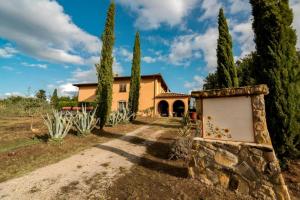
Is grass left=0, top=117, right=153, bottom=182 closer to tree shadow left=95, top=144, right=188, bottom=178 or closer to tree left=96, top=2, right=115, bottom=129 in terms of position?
tree shadow left=95, top=144, right=188, bottom=178

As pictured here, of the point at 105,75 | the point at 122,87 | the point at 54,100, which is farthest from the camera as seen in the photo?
the point at 54,100

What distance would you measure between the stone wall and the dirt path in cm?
198

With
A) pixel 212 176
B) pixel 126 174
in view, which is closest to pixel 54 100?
pixel 126 174

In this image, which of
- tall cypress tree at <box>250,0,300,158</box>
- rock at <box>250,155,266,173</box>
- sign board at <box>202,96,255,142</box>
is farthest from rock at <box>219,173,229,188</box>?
tall cypress tree at <box>250,0,300,158</box>

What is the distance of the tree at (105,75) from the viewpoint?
434 inches

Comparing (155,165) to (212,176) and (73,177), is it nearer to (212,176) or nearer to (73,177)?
(212,176)

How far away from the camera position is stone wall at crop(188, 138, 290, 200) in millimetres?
2992

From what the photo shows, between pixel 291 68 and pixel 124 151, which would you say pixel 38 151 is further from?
pixel 291 68

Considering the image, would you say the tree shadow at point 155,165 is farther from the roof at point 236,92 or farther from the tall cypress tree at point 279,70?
the tall cypress tree at point 279,70

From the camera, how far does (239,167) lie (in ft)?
10.9

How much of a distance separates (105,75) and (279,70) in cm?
934

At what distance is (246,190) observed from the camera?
10.4 ft

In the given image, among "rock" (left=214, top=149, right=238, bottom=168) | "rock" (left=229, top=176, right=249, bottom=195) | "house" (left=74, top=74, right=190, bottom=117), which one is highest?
"house" (left=74, top=74, right=190, bottom=117)

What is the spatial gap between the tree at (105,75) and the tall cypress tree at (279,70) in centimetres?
854
